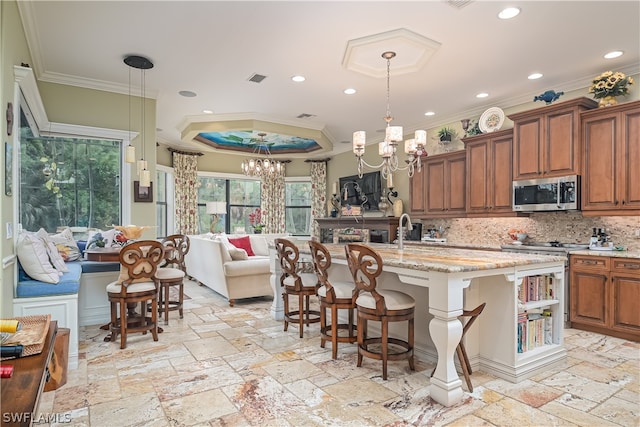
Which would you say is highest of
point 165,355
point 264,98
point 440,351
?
point 264,98

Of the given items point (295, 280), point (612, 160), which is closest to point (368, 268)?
point (295, 280)

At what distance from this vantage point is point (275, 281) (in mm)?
4512

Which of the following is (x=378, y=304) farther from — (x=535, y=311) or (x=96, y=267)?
(x=96, y=267)

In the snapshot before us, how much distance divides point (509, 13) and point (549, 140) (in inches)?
78.1

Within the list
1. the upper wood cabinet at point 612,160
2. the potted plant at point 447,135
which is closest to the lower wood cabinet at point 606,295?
the upper wood cabinet at point 612,160

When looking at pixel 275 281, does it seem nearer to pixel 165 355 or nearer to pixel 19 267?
pixel 165 355

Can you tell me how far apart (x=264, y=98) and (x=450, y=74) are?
2.59 metres

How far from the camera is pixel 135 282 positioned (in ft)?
12.0

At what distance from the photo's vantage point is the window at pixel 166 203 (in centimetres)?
827

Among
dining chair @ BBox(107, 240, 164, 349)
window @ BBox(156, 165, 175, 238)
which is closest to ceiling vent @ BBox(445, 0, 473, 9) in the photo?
dining chair @ BBox(107, 240, 164, 349)

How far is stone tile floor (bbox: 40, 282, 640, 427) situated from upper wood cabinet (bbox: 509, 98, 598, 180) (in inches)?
78.3

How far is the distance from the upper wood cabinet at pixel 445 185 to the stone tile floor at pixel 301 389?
2.64 m

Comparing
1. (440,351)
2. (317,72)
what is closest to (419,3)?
(317,72)

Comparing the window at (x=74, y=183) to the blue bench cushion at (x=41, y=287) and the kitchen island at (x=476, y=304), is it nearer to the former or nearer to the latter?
the blue bench cushion at (x=41, y=287)
